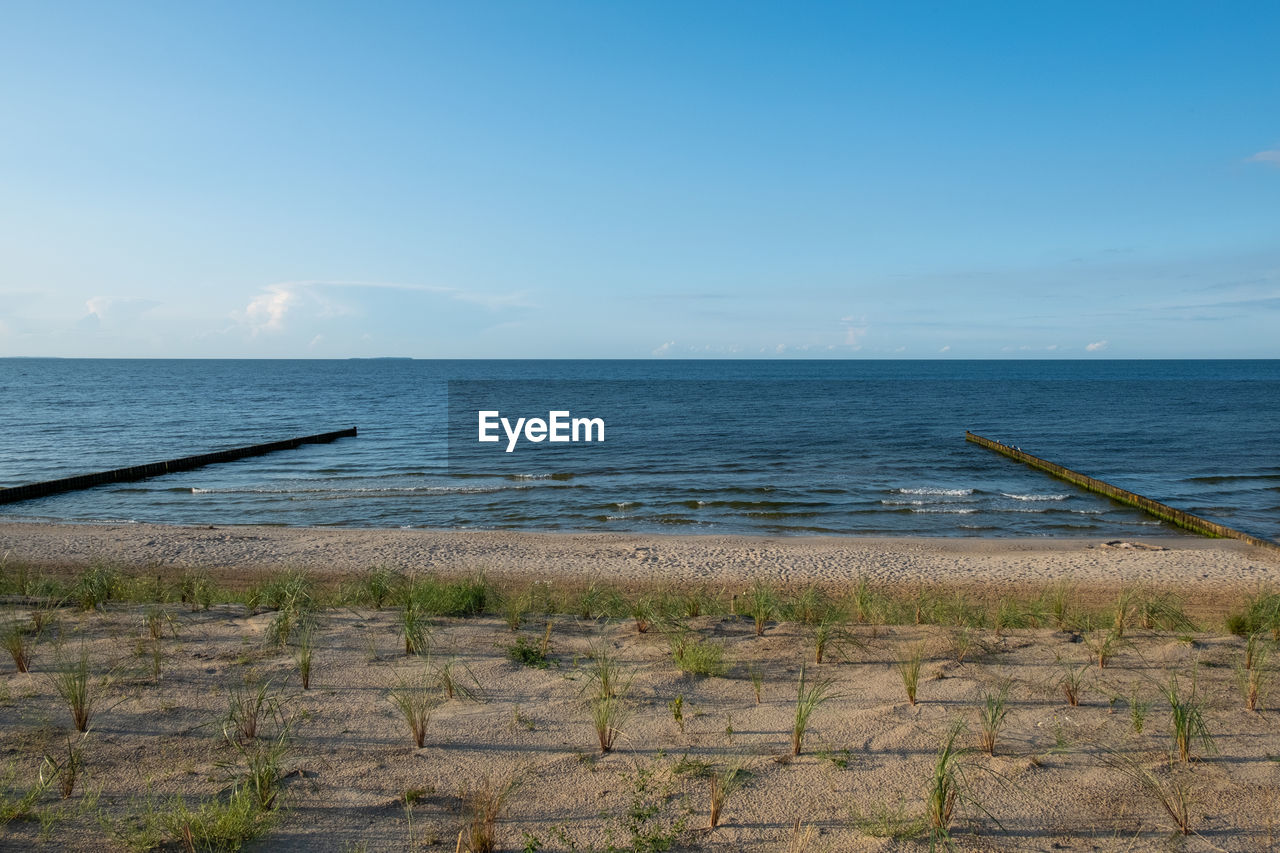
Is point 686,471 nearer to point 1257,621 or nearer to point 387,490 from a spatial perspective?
point 387,490

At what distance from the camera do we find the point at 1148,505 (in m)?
23.1

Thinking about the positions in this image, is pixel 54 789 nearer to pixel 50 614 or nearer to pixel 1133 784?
pixel 50 614

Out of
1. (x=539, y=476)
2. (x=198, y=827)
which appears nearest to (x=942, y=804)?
(x=198, y=827)

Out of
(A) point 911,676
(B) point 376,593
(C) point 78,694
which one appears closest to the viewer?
(C) point 78,694

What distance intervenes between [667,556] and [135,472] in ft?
76.7

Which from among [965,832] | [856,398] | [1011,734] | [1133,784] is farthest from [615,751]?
[856,398]

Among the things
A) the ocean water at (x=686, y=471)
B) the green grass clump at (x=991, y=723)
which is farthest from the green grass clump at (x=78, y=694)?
the ocean water at (x=686, y=471)

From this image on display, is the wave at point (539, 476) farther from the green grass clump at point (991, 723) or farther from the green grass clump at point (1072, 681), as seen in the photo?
the green grass clump at point (991, 723)

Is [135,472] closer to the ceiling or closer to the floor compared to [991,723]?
closer to the floor

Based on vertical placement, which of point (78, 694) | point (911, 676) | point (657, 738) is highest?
point (78, 694)

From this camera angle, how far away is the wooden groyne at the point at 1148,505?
19469 mm

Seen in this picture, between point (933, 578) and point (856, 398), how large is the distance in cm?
7316

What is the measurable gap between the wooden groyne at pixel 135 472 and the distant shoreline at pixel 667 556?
5911mm

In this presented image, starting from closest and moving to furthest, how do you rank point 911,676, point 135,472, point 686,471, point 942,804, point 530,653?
point 942,804
point 911,676
point 530,653
point 135,472
point 686,471
